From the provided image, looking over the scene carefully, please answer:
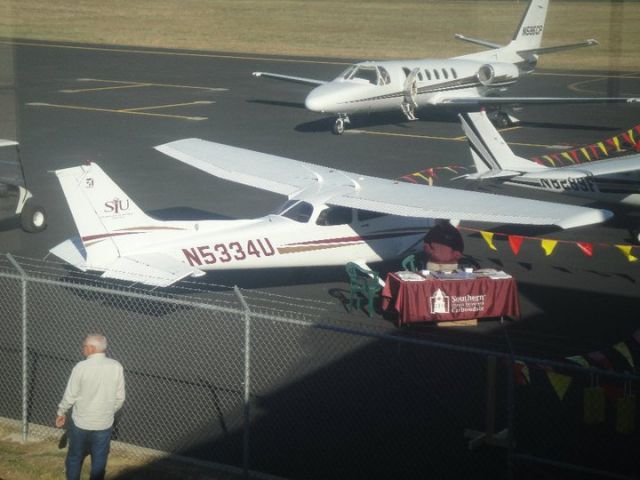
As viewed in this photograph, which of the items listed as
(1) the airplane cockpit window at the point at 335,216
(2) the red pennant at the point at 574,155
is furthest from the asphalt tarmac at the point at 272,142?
(2) the red pennant at the point at 574,155

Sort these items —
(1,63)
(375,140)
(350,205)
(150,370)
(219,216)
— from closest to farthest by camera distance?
(150,370) < (350,205) < (219,216) < (375,140) < (1,63)

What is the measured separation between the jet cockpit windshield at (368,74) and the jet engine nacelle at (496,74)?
4.73 metres

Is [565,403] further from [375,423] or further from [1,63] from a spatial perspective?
[1,63]

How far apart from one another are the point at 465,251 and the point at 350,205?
407 centimetres

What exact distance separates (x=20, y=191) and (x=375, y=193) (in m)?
8.09

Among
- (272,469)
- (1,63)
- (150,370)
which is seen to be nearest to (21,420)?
(150,370)

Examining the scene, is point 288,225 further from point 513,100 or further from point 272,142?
point 513,100

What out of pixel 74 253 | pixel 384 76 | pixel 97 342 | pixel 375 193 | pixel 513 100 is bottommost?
pixel 97 342

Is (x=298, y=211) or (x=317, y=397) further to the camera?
(x=298, y=211)

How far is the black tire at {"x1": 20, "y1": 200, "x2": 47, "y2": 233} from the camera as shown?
73.1ft

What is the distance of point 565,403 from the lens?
13328mm

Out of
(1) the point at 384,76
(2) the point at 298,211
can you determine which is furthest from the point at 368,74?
(2) the point at 298,211

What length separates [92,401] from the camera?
1041cm

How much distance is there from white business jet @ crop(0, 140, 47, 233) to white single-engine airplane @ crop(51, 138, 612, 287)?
190 inches
